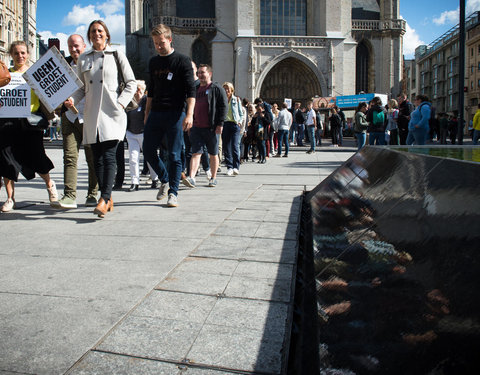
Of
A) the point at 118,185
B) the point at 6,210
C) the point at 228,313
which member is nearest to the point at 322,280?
the point at 228,313

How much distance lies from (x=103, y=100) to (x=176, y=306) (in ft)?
10.5

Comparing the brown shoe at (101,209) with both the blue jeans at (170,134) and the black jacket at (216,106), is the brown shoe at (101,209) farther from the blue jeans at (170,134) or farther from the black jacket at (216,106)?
the black jacket at (216,106)

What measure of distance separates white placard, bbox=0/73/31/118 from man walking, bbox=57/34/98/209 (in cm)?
46

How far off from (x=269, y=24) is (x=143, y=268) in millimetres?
39482

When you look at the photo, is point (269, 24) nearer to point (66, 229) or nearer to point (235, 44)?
point (235, 44)

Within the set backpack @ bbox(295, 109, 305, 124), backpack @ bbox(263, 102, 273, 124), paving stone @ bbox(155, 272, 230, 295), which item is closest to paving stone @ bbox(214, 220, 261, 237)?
paving stone @ bbox(155, 272, 230, 295)

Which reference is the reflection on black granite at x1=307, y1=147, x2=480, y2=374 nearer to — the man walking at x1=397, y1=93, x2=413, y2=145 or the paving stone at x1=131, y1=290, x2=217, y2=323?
the paving stone at x1=131, y1=290, x2=217, y2=323

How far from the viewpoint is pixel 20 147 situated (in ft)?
17.1

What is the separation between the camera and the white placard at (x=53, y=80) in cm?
491

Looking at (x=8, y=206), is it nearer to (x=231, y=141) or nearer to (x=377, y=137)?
(x=231, y=141)

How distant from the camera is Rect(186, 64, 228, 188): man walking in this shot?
24.8 feet

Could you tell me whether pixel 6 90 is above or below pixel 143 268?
above

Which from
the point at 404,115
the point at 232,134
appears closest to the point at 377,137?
the point at 404,115

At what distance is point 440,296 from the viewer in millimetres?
1224
